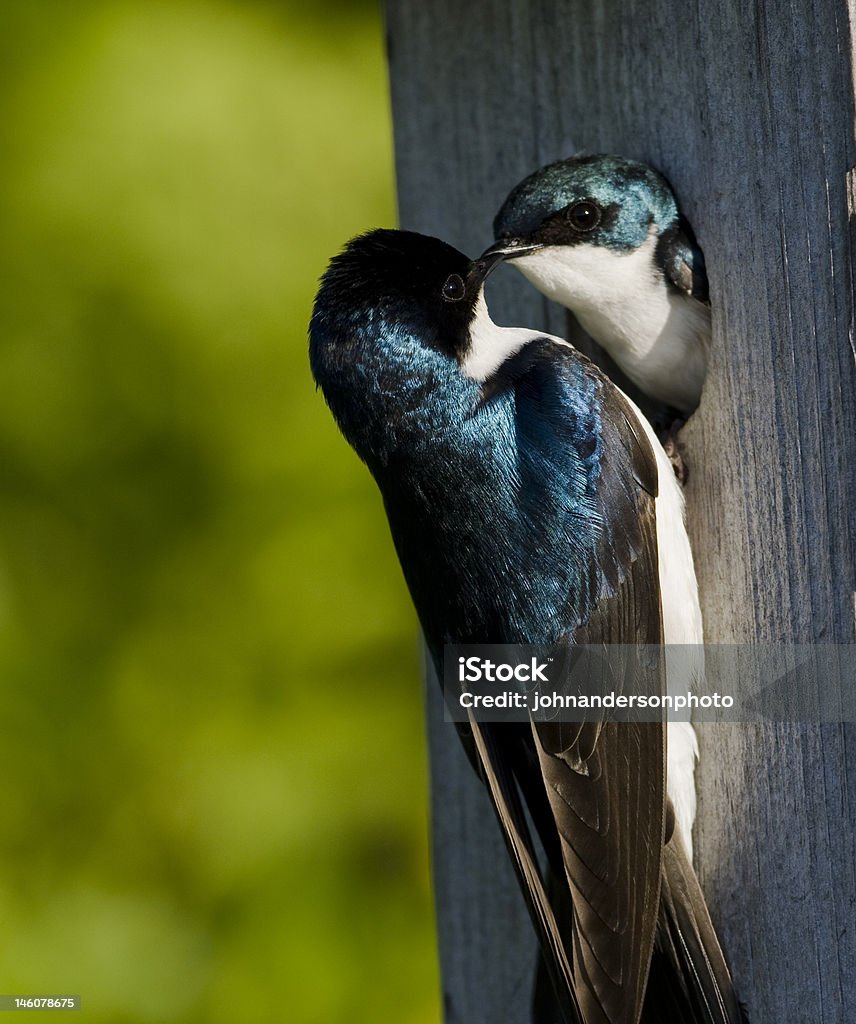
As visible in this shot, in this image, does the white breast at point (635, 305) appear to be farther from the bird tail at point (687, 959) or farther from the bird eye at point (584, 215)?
the bird tail at point (687, 959)

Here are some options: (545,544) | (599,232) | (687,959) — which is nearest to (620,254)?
(599,232)

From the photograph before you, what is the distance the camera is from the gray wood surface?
1.13 meters

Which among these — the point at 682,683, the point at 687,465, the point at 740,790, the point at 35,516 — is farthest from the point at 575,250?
the point at 35,516

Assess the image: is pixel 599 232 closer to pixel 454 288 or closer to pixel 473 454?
pixel 454 288

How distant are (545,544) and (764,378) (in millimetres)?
239

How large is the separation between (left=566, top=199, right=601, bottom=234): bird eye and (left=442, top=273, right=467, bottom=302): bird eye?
5.0 inches

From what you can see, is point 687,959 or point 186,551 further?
point 186,551

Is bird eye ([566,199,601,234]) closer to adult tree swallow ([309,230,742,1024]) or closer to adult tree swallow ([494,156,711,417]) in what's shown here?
adult tree swallow ([494,156,711,417])

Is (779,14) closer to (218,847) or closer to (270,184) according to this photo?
(270,184)

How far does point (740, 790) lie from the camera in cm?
126

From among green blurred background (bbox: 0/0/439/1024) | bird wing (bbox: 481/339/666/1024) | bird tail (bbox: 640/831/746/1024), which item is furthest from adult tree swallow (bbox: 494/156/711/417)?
green blurred background (bbox: 0/0/439/1024)

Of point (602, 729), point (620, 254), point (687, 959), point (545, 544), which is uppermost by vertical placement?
point (620, 254)

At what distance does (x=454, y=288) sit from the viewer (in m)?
1.29

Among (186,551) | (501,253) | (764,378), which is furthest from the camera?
(186,551)
